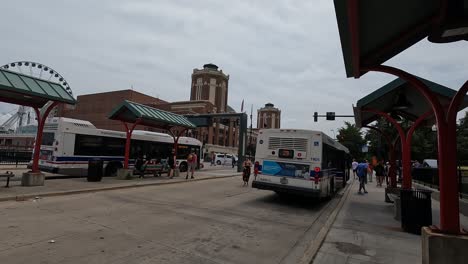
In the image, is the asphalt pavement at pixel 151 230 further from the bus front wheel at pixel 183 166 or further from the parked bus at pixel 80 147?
the bus front wheel at pixel 183 166

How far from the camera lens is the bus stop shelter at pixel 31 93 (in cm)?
1074

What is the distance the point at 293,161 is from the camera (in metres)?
11.1

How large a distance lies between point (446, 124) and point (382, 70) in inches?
56.1

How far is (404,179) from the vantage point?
1028cm

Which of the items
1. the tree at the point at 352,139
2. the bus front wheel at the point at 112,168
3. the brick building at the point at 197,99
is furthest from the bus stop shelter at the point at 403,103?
the brick building at the point at 197,99

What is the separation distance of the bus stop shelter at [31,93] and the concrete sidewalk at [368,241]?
11.6 m

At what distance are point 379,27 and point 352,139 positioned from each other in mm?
62615

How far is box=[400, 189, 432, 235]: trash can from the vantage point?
7.50 m

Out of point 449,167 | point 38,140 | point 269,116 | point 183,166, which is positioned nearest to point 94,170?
point 38,140

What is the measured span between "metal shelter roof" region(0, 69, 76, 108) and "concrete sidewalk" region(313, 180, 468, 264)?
37.9 feet

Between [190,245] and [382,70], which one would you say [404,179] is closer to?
[382,70]

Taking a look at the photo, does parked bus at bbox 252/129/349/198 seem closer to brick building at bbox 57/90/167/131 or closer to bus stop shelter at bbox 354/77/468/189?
bus stop shelter at bbox 354/77/468/189

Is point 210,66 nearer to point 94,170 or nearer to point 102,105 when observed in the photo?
A: point 102,105

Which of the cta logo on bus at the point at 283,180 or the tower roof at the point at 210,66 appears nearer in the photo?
the cta logo on bus at the point at 283,180
